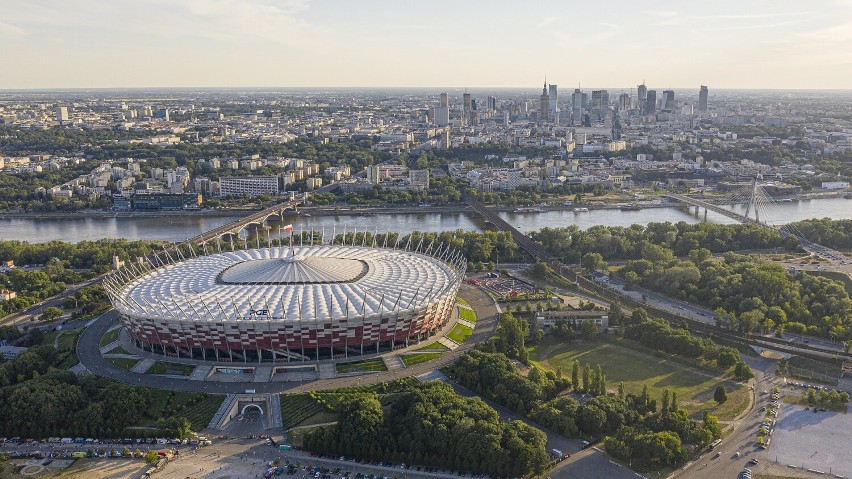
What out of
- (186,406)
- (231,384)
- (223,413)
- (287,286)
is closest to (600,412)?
(223,413)

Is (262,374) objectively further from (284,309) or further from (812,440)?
(812,440)

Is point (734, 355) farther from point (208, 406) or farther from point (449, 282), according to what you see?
point (208, 406)

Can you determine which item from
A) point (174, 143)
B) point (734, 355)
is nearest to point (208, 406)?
point (734, 355)

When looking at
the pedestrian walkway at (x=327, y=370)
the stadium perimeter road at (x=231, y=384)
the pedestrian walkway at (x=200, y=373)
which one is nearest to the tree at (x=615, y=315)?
the stadium perimeter road at (x=231, y=384)

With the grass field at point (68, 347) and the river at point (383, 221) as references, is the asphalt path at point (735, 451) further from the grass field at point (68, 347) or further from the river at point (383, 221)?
the river at point (383, 221)

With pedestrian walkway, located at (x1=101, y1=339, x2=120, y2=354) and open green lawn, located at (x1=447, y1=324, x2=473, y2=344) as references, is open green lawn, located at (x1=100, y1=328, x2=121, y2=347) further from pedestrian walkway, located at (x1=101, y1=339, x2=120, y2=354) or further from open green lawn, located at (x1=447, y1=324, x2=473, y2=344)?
open green lawn, located at (x1=447, y1=324, x2=473, y2=344)

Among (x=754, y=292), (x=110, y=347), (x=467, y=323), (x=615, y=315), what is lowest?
→ (x=110, y=347)
